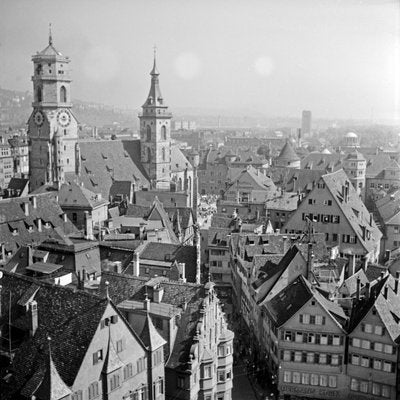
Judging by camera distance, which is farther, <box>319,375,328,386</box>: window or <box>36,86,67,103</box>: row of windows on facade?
<box>36,86,67,103</box>: row of windows on facade

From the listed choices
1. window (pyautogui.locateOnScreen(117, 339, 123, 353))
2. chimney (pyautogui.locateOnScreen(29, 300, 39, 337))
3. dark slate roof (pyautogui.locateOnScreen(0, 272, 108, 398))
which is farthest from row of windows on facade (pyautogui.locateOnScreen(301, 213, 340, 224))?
chimney (pyautogui.locateOnScreen(29, 300, 39, 337))

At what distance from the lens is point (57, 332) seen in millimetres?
25484

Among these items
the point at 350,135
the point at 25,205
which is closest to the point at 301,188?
the point at 25,205

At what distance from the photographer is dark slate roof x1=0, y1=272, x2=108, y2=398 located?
23703mm

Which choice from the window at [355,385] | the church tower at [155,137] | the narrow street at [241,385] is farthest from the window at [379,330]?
the church tower at [155,137]

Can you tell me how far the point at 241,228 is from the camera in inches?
2211

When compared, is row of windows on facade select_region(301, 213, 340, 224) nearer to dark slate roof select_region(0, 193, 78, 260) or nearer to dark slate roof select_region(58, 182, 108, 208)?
dark slate roof select_region(58, 182, 108, 208)

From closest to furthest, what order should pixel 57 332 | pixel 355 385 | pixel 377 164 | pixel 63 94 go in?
pixel 57 332 → pixel 355 385 → pixel 63 94 → pixel 377 164

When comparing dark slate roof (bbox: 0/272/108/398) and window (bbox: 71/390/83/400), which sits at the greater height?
dark slate roof (bbox: 0/272/108/398)

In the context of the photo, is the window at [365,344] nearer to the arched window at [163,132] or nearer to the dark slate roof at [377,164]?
the arched window at [163,132]

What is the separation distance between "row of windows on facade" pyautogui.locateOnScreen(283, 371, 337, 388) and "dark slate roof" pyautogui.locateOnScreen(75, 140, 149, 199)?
43302mm

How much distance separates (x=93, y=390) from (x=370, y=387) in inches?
732

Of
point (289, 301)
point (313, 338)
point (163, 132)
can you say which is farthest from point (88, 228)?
point (163, 132)

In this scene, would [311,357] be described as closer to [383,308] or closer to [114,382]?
[383,308]
